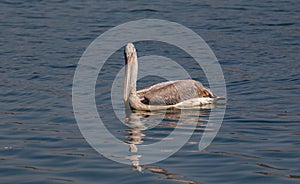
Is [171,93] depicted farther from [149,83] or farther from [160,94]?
[149,83]

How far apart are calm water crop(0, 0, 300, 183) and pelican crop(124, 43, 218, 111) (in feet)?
0.94

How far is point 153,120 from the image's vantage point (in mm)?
10070

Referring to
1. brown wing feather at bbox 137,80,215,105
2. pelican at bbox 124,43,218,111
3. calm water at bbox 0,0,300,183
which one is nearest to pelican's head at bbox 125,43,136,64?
pelican at bbox 124,43,218,111

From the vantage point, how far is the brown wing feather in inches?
415

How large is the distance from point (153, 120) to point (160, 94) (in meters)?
0.56

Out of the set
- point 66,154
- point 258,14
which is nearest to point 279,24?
point 258,14

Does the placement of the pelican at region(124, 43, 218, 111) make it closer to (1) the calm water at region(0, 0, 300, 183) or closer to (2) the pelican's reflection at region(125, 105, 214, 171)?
(2) the pelican's reflection at region(125, 105, 214, 171)

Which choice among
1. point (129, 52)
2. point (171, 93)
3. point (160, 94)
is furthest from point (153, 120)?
point (129, 52)

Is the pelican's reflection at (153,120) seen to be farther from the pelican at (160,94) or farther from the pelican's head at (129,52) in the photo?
the pelican's head at (129,52)

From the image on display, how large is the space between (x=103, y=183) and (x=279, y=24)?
10365 millimetres

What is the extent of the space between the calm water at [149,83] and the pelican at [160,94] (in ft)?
0.94

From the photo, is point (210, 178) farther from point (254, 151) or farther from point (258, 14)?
point (258, 14)

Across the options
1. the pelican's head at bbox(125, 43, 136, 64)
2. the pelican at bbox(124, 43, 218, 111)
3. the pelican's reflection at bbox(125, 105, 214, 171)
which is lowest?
the pelican's reflection at bbox(125, 105, 214, 171)

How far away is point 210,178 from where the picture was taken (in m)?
6.98
